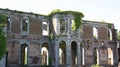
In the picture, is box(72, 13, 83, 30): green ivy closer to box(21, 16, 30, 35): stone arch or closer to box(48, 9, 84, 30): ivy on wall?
box(48, 9, 84, 30): ivy on wall

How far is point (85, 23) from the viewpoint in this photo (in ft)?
110

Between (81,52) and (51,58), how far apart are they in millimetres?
4619

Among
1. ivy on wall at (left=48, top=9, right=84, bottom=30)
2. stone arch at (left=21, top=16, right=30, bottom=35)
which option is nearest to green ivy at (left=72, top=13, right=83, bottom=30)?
ivy on wall at (left=48, top=9, right=84, bottom=30)

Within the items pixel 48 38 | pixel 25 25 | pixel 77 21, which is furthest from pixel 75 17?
Answer: pixel 25 25

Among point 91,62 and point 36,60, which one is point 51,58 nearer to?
point 36,60

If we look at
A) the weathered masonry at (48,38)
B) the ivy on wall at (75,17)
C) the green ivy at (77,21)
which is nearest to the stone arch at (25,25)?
the weathered masonry at (48,38)

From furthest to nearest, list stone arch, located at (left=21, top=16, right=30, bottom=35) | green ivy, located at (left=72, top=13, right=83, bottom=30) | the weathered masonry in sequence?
green ivy, located at (left=72, top=13, right=83, bottom=30) < stone arch, located at (left=21, top=16, right=30, bottom=35) < the weathered masonry

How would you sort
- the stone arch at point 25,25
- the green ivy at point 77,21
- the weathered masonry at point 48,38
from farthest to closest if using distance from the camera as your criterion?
the green ivy at point 77,21, the stone arch at point 25,25, the weathered masonry at point 48,38

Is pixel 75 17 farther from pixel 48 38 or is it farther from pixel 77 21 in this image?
pixel 48 38

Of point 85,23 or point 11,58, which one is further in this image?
point 85,23

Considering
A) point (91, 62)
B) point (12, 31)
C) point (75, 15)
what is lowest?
point (91, 62)

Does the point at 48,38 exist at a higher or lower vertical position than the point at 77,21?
lower

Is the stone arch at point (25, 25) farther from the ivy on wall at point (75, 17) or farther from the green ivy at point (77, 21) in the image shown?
the green ivy at point (77, 21)

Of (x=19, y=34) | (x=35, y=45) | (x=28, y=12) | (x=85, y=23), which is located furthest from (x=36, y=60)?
(x=85, y=23)
